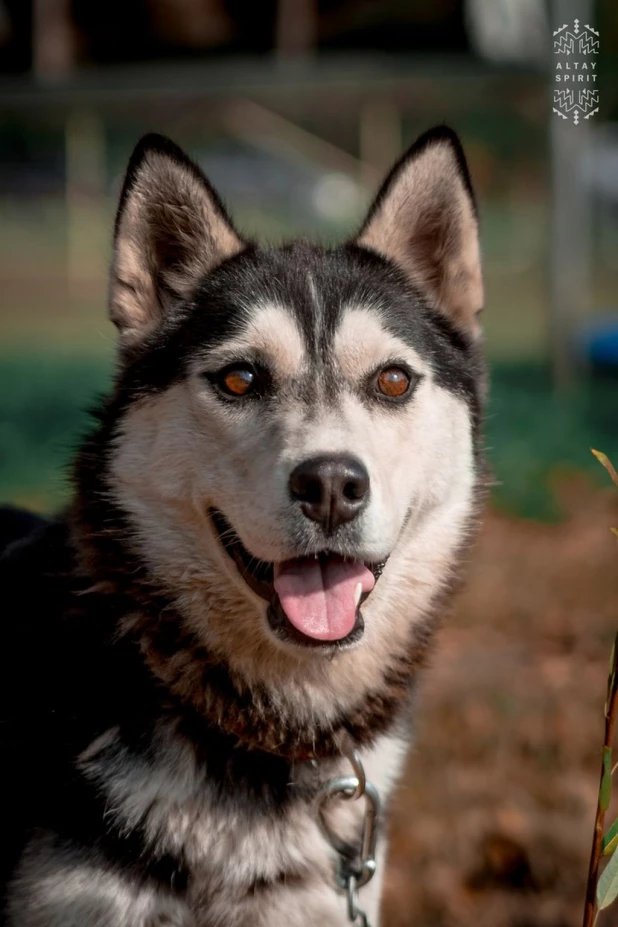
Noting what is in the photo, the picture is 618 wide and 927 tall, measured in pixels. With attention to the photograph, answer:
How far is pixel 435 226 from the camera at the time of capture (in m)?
2.96

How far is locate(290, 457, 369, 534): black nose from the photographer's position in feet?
7.32

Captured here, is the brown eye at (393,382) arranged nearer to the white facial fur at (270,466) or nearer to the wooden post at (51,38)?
the white facial fur at (270,466)

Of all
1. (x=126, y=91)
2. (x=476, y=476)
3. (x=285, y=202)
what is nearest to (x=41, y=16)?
(x=126, y=91)

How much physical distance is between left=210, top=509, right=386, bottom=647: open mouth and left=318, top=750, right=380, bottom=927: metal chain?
0.37m

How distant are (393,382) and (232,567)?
1.98 feet

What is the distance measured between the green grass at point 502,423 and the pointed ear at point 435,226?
3.82 meters

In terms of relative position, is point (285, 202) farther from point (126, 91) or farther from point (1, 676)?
point (1, 676)

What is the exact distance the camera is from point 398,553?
264 centimetres

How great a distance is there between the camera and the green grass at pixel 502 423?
7.00 m

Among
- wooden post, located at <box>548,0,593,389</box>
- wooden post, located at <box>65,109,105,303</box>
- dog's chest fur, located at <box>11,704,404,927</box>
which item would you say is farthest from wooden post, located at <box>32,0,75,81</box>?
dog's chest fur, located at <box>11,704,404,927</box>

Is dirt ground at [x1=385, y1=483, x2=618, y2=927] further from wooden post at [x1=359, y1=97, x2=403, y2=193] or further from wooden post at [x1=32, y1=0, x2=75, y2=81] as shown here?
wooden post at [x1=32, y1=0, x2=75, y2=81]

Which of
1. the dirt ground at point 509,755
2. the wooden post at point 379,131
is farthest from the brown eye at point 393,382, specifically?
the wooden post at point 379,131

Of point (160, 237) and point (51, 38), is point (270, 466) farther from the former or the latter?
point (51, 38)

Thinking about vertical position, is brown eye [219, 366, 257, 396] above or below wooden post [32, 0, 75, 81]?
below
